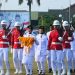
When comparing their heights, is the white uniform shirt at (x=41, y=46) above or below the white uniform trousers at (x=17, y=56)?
above

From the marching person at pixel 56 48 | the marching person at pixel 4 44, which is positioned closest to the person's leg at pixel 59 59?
the marching person at pixel 56 48

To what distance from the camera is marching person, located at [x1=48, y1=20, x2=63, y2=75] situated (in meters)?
18.1

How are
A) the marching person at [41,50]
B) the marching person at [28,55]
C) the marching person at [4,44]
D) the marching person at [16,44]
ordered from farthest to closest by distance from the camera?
the marching person at [16,44] < the marching person at [41,50] < the marching person at [4,44] < the marching person at [28,55]

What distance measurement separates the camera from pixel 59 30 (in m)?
18.3

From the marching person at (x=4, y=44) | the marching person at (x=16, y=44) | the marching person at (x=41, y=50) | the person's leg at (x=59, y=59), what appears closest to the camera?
the person's leg at (x=59, y=59)

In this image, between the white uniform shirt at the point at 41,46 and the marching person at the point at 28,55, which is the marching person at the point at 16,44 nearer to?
the white uniform shirt at the point at 41,46

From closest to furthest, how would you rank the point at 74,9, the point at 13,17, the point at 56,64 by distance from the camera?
the point at 56,64 → the point at 13,17 → the point at 74,9

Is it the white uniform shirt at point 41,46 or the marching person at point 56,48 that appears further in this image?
the white uniform shirt at point 41,46

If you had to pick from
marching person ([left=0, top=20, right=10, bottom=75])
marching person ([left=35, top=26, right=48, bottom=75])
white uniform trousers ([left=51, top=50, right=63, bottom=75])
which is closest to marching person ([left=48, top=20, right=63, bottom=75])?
white uniform trousers ([left=51, top=50, right=63, bottom=75])

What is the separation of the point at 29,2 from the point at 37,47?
4700cm

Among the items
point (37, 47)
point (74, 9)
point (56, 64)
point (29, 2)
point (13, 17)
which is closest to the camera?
point (56, 64)

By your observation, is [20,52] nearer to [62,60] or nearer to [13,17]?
[62,60]

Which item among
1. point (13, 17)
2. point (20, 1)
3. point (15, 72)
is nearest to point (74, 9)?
point (20, 1)

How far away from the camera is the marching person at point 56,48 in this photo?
59.5 ft
